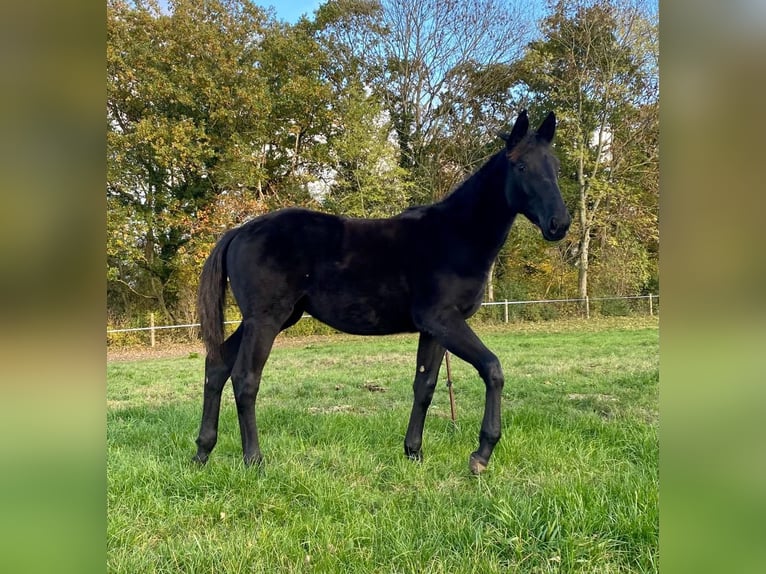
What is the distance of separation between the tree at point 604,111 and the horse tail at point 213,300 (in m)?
16.4

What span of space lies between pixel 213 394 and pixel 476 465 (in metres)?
2.17

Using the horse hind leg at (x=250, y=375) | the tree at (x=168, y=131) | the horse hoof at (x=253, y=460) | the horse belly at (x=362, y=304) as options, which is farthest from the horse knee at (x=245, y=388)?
the tree at (x=168, y=131)

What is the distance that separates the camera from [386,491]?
315 cm

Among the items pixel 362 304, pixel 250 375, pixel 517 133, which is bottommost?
pixel 250 375

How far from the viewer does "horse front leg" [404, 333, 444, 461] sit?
3.92m

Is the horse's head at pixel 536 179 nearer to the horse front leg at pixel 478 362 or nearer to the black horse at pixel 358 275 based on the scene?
the black horse at pixel 358 275

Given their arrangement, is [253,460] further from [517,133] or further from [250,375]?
[517,133]

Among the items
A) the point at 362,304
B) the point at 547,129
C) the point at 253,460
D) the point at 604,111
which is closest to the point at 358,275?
the point at 362,304

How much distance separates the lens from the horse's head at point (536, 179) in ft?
10.5

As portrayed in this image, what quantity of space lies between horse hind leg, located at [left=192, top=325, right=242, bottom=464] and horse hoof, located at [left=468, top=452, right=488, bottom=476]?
6.57ft

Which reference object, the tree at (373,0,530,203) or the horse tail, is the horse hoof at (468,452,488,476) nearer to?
the horse tail

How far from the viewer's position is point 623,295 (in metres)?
18.3

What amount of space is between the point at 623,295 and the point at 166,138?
17.3 meters
